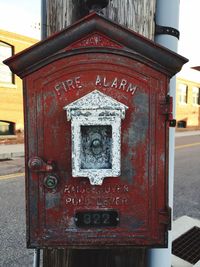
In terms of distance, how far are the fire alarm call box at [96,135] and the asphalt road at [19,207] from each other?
6.48 ft

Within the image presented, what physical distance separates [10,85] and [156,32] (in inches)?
438

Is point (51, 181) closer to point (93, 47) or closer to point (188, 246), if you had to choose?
point (93, 47)

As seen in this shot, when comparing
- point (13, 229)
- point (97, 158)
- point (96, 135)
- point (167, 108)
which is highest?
point (167, 108)

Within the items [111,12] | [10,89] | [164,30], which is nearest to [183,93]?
[10,89]

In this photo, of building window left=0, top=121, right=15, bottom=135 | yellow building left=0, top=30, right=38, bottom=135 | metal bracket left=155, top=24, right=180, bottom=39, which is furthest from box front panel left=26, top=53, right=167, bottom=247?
building window left=0, top=121, right=15, bottom=135

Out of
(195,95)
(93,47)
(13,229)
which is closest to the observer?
(93,47)

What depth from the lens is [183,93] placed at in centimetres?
2136

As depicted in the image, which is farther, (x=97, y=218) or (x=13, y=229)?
(x=13, y=229)

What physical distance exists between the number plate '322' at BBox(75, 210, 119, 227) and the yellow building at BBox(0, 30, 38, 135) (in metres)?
11.1

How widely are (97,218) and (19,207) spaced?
3.45 metres

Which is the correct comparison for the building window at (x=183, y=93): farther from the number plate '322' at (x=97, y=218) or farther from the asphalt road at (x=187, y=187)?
the number plate '322' at (x=97, y=218)

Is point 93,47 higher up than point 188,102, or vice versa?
point 188,102

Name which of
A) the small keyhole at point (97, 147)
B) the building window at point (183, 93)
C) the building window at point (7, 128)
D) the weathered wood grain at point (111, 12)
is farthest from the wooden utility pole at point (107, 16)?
the building window at point (183, 93)

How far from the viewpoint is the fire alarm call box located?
1201mm
